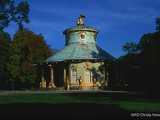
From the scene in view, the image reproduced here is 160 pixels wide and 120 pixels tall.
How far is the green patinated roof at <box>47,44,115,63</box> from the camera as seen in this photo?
59.4 metres

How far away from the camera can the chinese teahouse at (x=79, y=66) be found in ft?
194

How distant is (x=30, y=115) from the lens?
16953 mm

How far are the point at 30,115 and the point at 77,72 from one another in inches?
1671

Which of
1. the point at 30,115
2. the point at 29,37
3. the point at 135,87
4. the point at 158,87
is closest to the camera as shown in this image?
the point at 30,115

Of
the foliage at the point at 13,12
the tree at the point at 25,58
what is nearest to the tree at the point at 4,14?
the foliage at the point at 13,12

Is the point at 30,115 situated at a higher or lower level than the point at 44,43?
lower

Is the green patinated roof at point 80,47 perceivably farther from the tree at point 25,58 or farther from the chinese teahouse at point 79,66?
the tree at point 25,58

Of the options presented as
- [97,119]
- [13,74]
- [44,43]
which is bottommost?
[97,119]

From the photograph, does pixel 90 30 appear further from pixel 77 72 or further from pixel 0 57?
pixel 0 57

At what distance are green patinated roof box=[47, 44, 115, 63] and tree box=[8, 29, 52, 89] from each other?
10.3 feet

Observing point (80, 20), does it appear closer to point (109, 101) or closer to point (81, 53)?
point (81, 53)

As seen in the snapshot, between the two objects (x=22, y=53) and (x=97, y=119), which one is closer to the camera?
(x=97, y=119)

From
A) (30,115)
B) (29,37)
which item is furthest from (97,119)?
(29,37)

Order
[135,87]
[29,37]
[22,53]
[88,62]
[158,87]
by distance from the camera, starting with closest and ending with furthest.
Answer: [158,87], [135,87], [88,62], [22,53], [29,37]
